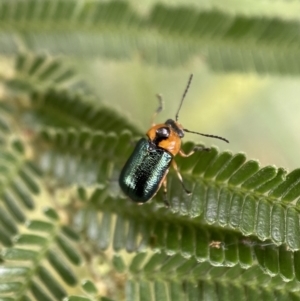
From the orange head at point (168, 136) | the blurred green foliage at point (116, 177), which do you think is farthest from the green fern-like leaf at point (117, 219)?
the orange head at point (168, 136)

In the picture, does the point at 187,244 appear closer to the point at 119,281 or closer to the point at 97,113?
the point at 119,281

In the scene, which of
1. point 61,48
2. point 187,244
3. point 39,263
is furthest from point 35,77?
point 187,244

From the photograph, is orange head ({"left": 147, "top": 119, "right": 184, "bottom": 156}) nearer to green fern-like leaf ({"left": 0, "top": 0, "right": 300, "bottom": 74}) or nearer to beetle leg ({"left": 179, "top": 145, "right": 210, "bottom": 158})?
beetle leg ({"left": 179, "top": 145, "right": 210, "bottom": 158})

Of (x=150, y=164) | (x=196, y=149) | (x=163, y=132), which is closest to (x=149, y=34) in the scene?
(x=163, y=132)

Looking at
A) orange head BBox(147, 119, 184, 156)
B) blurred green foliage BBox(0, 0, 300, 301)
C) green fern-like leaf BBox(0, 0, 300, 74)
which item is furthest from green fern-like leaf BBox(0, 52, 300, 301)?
green fern-like leaf BBox(0, 0, 300, 74)

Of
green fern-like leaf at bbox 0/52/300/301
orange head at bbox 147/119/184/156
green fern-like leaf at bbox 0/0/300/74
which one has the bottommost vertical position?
green fern-like leaf at bbox 0/52/300/301

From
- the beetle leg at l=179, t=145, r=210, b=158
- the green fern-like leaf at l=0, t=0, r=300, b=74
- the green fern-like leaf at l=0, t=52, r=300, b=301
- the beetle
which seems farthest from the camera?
the green fern-like leaf at l=0, t=0, r=300, b=74

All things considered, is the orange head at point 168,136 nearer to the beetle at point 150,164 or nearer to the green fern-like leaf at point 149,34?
the beetle at point 150,164
